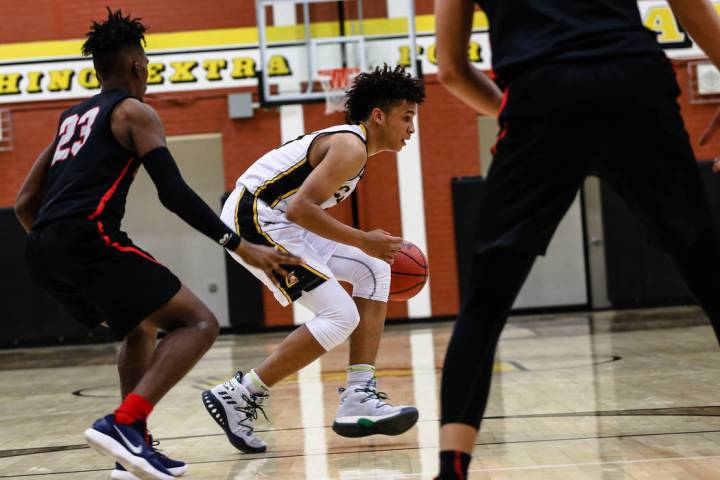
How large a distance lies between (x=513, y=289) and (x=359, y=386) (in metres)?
1.78

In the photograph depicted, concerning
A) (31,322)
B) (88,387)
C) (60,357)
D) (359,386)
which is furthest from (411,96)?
(31,322)

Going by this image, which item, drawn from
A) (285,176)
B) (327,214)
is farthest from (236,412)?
(285,176)

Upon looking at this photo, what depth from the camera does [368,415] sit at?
3.73m

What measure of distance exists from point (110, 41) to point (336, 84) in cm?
744

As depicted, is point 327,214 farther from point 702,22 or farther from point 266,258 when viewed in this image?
point 702,22

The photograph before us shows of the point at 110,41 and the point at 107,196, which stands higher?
the point at 110,41

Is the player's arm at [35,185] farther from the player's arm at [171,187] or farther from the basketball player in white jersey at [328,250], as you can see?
the basketball player in white jersey at [328,250]

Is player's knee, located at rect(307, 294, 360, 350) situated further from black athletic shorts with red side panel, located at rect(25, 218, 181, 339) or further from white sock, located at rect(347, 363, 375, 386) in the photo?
black athletic shorts with red side panel, located at rect(25, 218, 181, 339)

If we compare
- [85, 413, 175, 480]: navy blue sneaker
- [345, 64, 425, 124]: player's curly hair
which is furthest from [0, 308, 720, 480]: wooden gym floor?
[345, 64, 425, 124]: player's curly hair

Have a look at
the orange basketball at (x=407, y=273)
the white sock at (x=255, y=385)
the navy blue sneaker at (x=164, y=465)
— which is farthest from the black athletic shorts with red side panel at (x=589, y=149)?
the orange basketball at (x=407, y=273)

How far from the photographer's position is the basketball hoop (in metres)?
10.4

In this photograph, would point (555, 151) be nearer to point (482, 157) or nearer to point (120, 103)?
point (120, 103)

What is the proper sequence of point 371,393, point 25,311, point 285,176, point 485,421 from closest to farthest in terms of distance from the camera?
1. point 371,393
2. point 285,176
3. point 485,421
4. point 25,311

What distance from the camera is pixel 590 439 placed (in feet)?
11.4
